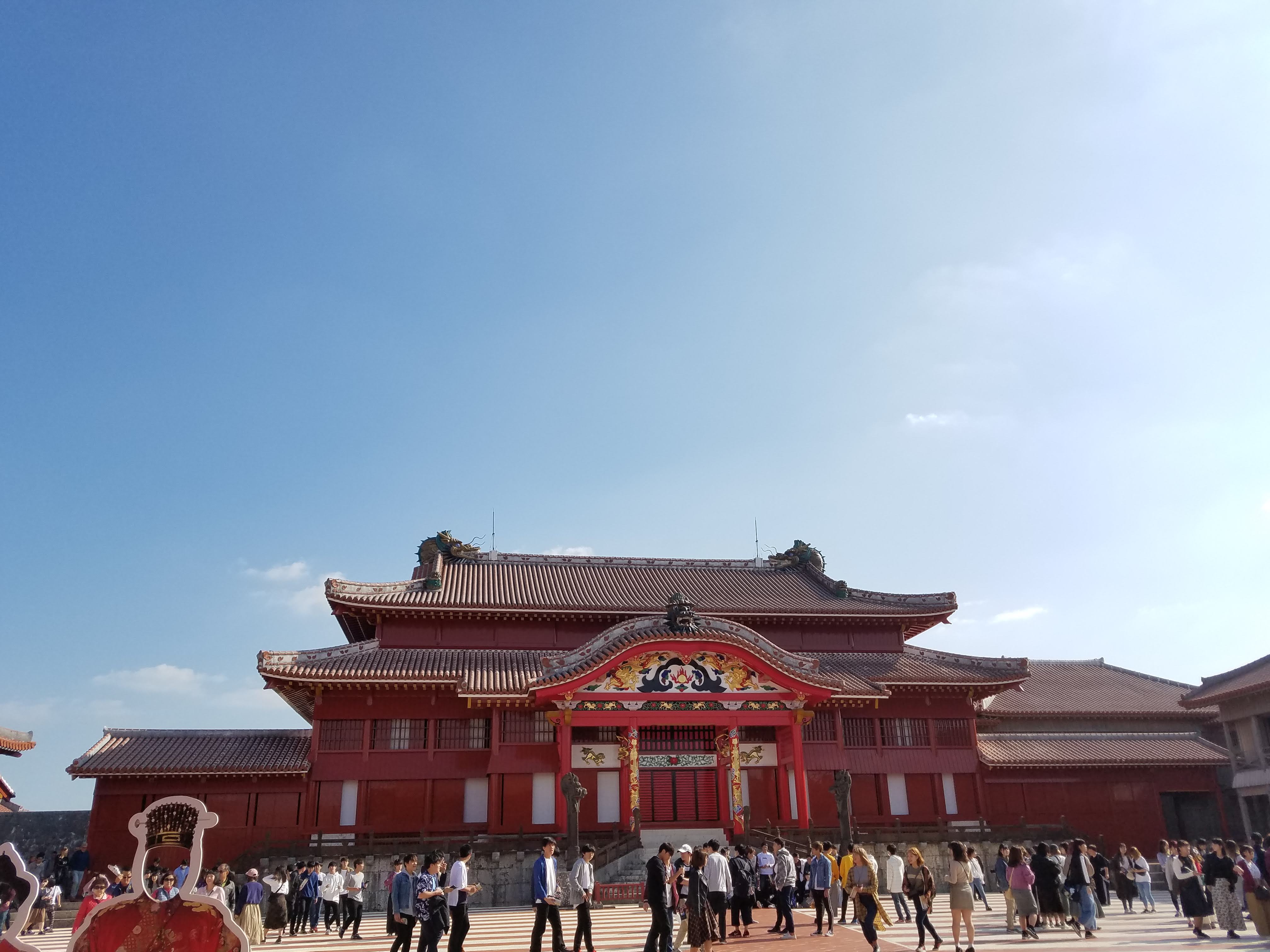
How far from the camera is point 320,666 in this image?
1052 inches

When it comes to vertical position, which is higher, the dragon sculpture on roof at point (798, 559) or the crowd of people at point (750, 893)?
the dragon sculpture on roof at point (798, 559)

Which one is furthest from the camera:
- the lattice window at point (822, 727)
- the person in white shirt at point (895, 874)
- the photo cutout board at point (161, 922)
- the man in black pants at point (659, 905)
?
the lattice window at point (822, 727)

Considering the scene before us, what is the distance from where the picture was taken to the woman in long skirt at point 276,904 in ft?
58.2

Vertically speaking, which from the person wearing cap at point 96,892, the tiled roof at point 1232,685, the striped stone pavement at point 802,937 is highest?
the tiled roof at point 1232,685

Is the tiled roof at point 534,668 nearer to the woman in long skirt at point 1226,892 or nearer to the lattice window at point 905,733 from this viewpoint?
the lattice window at point 905,733

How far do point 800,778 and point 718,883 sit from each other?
43.3ft

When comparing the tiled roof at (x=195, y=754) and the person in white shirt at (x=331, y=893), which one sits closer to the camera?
the person in white shirt at (x=331, y=893)

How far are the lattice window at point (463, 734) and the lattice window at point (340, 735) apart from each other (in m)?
2.31

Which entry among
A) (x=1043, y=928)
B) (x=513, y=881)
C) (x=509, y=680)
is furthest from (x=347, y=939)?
(x=1043, y=928)

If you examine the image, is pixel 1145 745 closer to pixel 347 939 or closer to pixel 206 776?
pixel 347 939

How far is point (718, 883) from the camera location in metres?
14.2

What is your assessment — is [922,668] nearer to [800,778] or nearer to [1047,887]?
[800,778]

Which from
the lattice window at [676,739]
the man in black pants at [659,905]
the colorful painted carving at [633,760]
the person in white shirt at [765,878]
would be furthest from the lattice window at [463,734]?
the man in black pants at [659,905]

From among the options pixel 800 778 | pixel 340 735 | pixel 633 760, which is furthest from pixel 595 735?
pixel 340 735
